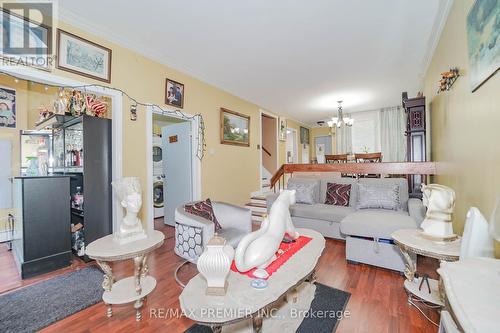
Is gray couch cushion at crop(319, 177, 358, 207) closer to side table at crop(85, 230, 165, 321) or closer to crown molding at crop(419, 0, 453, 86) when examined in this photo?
crown molding at crop(419, 0, 453, 86)

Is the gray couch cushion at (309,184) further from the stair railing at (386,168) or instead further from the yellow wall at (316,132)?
the yellow wall at (316,132)

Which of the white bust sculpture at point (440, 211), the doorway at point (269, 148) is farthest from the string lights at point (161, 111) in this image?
the white bust sculpture at point (440, 211)

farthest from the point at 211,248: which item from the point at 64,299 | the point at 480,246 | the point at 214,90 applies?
the point at 214,90

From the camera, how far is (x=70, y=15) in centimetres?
224

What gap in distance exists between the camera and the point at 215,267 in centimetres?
104

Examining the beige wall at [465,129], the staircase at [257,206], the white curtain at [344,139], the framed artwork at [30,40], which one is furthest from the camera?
the white curtain at [344,139]

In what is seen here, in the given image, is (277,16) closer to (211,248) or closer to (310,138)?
(211,248)

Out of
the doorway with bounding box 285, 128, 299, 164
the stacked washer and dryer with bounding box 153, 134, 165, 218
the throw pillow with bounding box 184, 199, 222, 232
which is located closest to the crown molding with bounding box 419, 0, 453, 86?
the throw pillow with bounding box 184, 199, 222, 232

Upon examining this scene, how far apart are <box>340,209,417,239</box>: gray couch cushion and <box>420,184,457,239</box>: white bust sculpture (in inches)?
25.8

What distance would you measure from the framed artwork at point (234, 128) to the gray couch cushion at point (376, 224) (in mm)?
2787

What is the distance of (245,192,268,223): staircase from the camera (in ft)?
14.0

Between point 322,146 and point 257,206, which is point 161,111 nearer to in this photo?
point 257,206

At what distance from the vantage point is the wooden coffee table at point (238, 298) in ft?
3.07

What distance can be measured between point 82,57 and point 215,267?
9.24 ft
